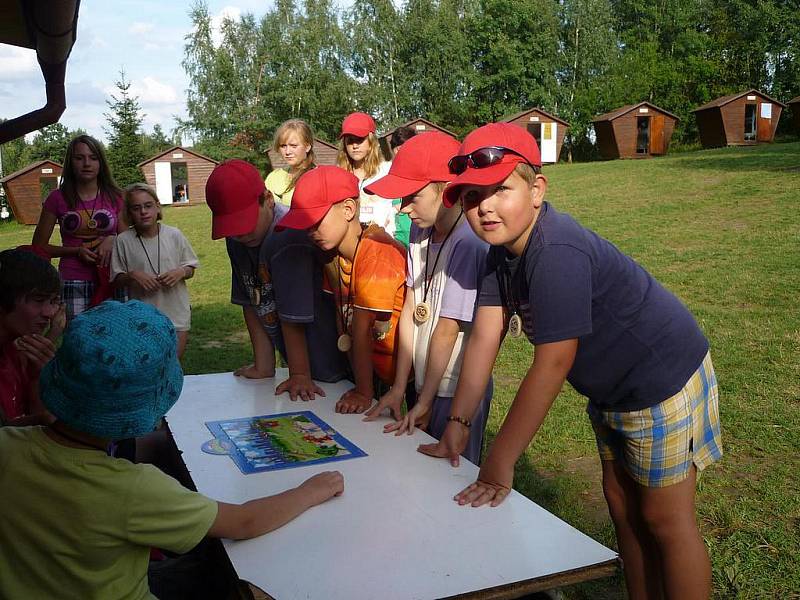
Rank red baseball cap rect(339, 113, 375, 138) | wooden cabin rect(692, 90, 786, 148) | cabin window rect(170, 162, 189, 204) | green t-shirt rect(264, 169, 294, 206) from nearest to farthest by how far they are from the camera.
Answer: red baseball cap rect(339, 113, 375, 138)
green t-shirt rect(264, 169, 294, 206)
wooden cabin rect(692, 90, 786, 148)
cabin window rect(170, 162, 189, 204)

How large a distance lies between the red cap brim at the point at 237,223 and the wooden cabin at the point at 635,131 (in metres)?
34.2

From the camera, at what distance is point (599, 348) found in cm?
203

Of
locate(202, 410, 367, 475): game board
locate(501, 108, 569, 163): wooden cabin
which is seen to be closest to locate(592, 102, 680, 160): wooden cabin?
locate(501, 108, 569, 163): wooden cabin

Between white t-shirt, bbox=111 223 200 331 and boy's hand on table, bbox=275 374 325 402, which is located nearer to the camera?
boy's hand on table, bbox=275 374 325 402

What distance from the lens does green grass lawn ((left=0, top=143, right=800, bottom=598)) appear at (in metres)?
3.34

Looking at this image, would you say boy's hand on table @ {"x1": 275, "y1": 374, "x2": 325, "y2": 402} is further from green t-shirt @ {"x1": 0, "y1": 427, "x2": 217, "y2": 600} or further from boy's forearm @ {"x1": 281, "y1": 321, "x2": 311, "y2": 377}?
green t-shirt @ {"x1": 0, "y1": 427, "x2": 217, "y2": 600}

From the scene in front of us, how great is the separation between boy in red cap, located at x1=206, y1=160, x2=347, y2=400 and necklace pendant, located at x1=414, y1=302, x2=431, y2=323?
532 mm

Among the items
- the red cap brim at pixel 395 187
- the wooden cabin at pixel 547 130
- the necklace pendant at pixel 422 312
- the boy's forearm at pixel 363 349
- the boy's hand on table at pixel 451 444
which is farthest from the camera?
the wooden cabin at pixel 547 130

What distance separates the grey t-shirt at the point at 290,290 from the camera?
124 inches

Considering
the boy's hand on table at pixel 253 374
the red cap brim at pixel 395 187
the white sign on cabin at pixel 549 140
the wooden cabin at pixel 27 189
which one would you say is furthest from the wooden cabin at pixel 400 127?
the wooden cabin at pixel 27 189

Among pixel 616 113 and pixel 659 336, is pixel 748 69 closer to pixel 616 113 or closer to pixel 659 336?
pixel 616 113

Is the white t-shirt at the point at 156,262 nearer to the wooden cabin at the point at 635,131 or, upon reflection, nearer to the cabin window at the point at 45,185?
the cabin window at the point at 45,185

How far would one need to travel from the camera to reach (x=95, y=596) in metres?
1.61

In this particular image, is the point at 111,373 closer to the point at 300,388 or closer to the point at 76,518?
the point at 76,518
